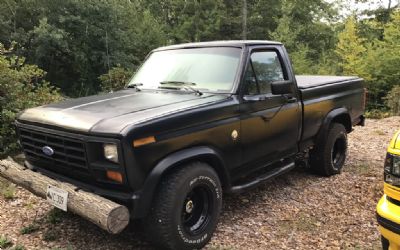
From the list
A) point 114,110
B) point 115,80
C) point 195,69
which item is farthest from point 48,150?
point 115,80

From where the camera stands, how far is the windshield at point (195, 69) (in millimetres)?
4328

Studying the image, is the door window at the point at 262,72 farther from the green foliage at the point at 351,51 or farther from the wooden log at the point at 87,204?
the green foliage at the point at 351,51

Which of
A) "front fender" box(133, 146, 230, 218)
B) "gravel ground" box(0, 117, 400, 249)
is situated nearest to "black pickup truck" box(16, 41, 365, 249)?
"front fender" box(133, 146, 230, 218)

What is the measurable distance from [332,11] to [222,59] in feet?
96.8

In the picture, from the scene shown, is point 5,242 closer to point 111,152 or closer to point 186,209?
point 111,152

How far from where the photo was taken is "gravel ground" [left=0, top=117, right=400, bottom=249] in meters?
3.95

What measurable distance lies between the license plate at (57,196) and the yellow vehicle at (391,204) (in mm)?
2616

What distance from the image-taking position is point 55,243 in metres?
3.92

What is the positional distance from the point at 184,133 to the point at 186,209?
2.46 ft

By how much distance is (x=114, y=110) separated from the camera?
3680 millimetres

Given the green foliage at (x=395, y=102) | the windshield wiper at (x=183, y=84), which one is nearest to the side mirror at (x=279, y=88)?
the windshield wiper at (x=183, y=84)

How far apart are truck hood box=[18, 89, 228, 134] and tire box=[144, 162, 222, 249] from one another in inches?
24.1

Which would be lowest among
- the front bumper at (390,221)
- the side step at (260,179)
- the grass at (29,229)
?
the grass at (29,229)

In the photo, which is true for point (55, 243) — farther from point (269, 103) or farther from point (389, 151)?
point (389, 151)
